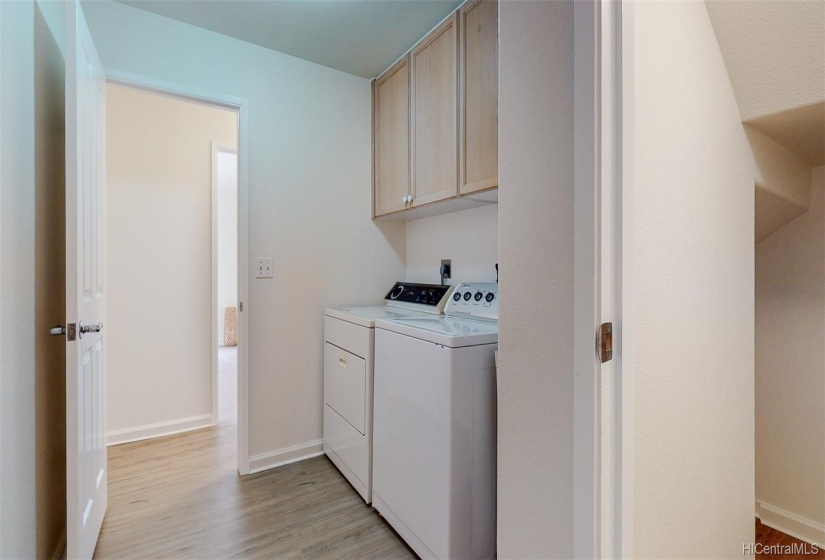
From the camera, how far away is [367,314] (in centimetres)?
212

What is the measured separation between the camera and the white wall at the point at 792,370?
5.44 feet

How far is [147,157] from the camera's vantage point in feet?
8.65

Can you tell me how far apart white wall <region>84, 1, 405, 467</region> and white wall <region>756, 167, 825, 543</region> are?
2.08 meters

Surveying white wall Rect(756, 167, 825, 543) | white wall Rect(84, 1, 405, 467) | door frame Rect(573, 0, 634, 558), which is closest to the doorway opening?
white wall Rect(84, 1, 405, 467)

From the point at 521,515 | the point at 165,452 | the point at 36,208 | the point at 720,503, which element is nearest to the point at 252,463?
the point at 165,452

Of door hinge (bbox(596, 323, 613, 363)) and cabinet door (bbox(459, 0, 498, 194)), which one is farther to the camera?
cabinet door (bbox(459, 0, 498, 194))

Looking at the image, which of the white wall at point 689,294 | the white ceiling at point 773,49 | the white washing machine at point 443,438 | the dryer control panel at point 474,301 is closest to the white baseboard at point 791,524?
the white wall at point 689,294

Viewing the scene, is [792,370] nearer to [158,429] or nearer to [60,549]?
[60,549]

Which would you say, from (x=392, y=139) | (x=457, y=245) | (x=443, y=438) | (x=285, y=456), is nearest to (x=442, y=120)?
(x=392, y=139)

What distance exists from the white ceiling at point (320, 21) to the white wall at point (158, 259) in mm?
873

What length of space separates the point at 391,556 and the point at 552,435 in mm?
1143

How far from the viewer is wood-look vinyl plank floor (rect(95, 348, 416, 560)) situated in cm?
158

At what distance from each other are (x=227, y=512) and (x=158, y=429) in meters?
1.20

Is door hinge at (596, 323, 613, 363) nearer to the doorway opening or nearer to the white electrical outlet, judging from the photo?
the white electrical outlet
